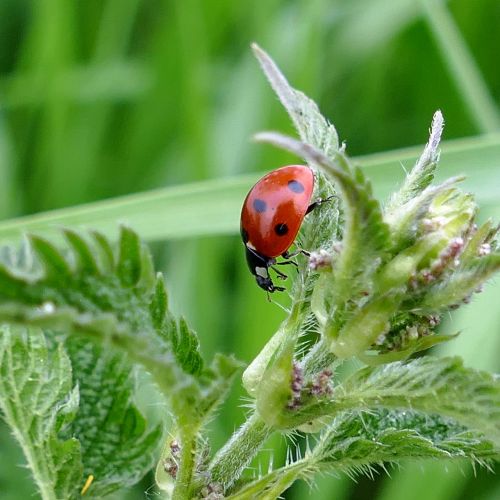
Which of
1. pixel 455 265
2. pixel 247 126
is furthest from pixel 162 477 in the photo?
pixel 247 126

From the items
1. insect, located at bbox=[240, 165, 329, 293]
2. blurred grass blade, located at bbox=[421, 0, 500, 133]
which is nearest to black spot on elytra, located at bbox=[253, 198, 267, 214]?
insect, located at bbox=[240, 165, 329, 293]

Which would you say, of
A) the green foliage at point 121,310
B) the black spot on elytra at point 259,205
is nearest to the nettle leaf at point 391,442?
the green foliage at point 121,310

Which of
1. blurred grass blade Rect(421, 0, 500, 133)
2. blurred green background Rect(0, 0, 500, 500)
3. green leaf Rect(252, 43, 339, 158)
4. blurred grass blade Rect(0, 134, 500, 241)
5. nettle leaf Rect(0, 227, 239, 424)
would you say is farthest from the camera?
blurred grass blade Rect(421, 0, 500, 133)

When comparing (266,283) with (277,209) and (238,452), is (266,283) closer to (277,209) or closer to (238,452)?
(277,209)

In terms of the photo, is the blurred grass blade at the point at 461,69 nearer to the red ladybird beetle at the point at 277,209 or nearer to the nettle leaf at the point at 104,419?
the red ladybird beetle at the point at 277,209

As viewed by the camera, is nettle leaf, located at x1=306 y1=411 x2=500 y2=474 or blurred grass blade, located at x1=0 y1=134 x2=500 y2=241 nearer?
nettle leaf, located at x1=306 y1=411 x2=500 y2=474

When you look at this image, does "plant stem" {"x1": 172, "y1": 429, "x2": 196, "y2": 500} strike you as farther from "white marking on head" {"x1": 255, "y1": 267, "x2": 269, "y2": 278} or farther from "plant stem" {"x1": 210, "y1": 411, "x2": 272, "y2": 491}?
"white marking on head" {"x1": 255, "y1": 267, "x2": 269, "y2": 278}

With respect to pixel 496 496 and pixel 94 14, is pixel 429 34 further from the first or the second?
pixel 496 496
